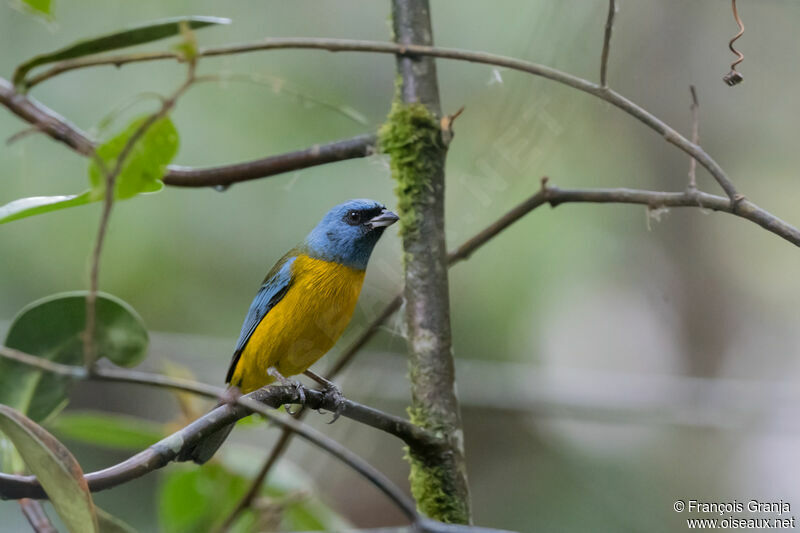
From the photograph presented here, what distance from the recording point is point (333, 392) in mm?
2174

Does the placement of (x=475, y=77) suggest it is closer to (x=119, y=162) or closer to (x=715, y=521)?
(x=715, y=521)

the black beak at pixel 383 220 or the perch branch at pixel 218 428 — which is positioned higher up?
the black beak at pixel 383 220

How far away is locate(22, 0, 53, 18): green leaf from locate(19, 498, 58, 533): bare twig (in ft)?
3.36

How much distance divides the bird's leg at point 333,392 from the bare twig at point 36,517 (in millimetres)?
655

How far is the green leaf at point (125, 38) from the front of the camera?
1.50m

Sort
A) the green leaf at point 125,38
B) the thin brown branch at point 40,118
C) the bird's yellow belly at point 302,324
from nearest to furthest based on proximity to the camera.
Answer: the green leaf at point 125,38 → the thin brown branch at point 40,118 → the bird's yellow belly at point 302,324

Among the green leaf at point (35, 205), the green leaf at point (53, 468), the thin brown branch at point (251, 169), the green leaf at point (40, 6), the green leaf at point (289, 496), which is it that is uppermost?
the green leaf at point (40, 6)

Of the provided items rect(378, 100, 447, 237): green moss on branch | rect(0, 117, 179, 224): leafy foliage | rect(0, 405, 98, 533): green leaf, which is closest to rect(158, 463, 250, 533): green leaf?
rect(378, 100, 447, 237): green moss on branch

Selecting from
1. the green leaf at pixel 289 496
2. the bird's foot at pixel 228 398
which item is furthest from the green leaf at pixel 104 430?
the bird's foot at pixel 228 398

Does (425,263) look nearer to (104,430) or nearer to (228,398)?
(228,398)

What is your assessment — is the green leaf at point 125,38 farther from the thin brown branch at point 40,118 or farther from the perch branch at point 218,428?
the perch branch at point 218,428

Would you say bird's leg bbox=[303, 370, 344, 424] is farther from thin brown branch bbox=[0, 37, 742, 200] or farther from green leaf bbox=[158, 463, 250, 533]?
thin brown branch bbox=[0, 37, 742, 200]

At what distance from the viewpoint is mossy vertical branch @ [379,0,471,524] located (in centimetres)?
190

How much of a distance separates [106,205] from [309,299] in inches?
55.0
